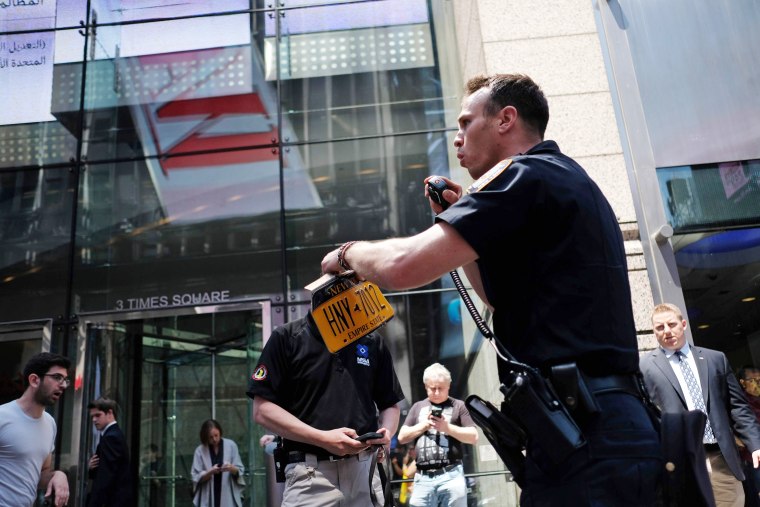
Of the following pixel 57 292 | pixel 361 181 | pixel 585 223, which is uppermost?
pixel 361 181

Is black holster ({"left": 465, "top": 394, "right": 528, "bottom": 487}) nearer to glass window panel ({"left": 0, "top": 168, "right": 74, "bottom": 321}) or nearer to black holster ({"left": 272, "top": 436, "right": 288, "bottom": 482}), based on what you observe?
black holster ({"left": 272, "top": 436, "right": 288, "bottom": 482})

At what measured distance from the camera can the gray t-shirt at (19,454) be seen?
529 centimetres

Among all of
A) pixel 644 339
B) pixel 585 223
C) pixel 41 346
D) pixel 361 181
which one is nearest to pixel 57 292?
pixel 41 346

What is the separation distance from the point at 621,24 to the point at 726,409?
172 inches

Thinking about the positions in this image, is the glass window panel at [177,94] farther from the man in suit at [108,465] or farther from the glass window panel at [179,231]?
the man in suit at [108,465]

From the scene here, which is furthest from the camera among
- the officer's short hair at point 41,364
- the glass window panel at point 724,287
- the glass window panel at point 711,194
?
the glass window panel at point 711,194

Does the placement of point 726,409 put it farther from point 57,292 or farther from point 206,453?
point 57,292

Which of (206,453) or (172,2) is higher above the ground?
(172,2)

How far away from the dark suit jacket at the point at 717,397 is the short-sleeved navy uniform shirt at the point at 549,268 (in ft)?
12.0

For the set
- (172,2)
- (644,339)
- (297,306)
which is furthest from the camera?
(172,2)

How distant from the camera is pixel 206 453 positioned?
9.95m

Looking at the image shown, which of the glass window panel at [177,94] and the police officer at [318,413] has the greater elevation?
the glass window panel at [177,94]

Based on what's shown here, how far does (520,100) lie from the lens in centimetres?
245

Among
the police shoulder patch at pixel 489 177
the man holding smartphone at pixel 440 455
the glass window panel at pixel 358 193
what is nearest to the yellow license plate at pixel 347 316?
the police shoulder patch at pixel 489 177
